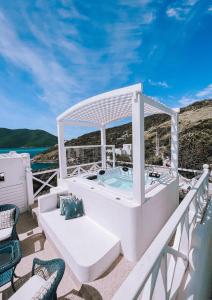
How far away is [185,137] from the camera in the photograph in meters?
9.50

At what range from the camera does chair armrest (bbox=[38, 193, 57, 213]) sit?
402 centimetres

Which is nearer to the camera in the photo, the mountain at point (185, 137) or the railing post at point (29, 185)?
the railing post at point (29, 185)

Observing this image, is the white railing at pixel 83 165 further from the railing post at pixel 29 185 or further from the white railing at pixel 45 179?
the railing post at pixel 29 185

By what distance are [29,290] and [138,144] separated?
252 cm

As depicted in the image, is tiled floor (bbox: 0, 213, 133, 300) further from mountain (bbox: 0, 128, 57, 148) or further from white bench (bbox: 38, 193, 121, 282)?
mountain (bbox: 0, 128, 57, 148)

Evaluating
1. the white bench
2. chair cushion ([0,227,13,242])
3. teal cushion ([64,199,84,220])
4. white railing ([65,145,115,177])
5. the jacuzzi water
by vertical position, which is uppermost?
white railing ([65,145,115,177])

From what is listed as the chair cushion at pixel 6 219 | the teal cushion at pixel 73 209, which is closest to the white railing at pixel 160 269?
the teal cushion at pixel 73 209

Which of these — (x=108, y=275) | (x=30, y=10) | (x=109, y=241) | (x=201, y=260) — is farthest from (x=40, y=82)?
(x=201, y=260)

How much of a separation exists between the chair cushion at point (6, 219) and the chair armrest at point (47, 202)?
2.66 ft

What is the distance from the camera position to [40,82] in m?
6.34

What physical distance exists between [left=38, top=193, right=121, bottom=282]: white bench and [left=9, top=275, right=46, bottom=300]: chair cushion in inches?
24.7

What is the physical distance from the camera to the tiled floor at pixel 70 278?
7.26 ft

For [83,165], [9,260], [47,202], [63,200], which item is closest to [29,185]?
[47,202]

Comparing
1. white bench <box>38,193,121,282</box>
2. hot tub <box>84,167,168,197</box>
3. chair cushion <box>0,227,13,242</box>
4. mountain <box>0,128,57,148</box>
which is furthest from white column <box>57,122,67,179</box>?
mountain <box>0,128,57,148</box>
